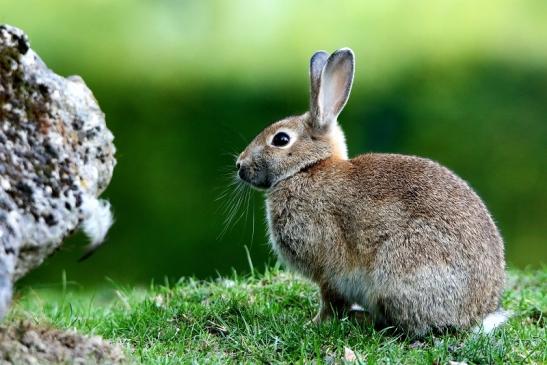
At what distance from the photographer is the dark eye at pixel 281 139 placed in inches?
266

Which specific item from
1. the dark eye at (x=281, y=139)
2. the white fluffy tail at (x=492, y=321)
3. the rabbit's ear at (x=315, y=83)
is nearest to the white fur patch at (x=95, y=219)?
the dark eye at (x=281, y=139)

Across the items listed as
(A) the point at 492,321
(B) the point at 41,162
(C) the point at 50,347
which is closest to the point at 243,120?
(A) the point at 492,321

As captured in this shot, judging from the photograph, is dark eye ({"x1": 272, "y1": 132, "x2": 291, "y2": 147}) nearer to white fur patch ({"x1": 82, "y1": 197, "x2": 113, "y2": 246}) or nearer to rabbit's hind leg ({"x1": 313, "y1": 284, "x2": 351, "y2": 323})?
rabbit's hind leg ({"x1": 313, "y1": 284, "x2": 351, "y2": 323})

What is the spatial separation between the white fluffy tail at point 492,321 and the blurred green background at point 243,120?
3326 millimetres

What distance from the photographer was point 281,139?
6.77 metres

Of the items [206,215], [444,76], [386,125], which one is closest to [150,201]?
[206,215]

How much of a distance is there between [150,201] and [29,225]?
16.9 ft

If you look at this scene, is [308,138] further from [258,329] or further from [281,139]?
[258,329]

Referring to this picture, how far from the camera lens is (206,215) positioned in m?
9.84

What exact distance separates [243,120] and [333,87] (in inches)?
131

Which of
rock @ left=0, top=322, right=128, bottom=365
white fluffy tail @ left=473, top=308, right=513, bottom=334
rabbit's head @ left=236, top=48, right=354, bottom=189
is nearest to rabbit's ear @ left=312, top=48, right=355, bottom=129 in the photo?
rabbit's head @ left=236, top=48, right=354, bottom=189

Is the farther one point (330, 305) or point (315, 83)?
point (315, 83)

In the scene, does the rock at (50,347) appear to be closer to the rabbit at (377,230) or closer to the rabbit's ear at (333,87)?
the rabbit at (377,230)

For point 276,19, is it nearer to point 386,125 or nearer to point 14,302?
point 386,125
